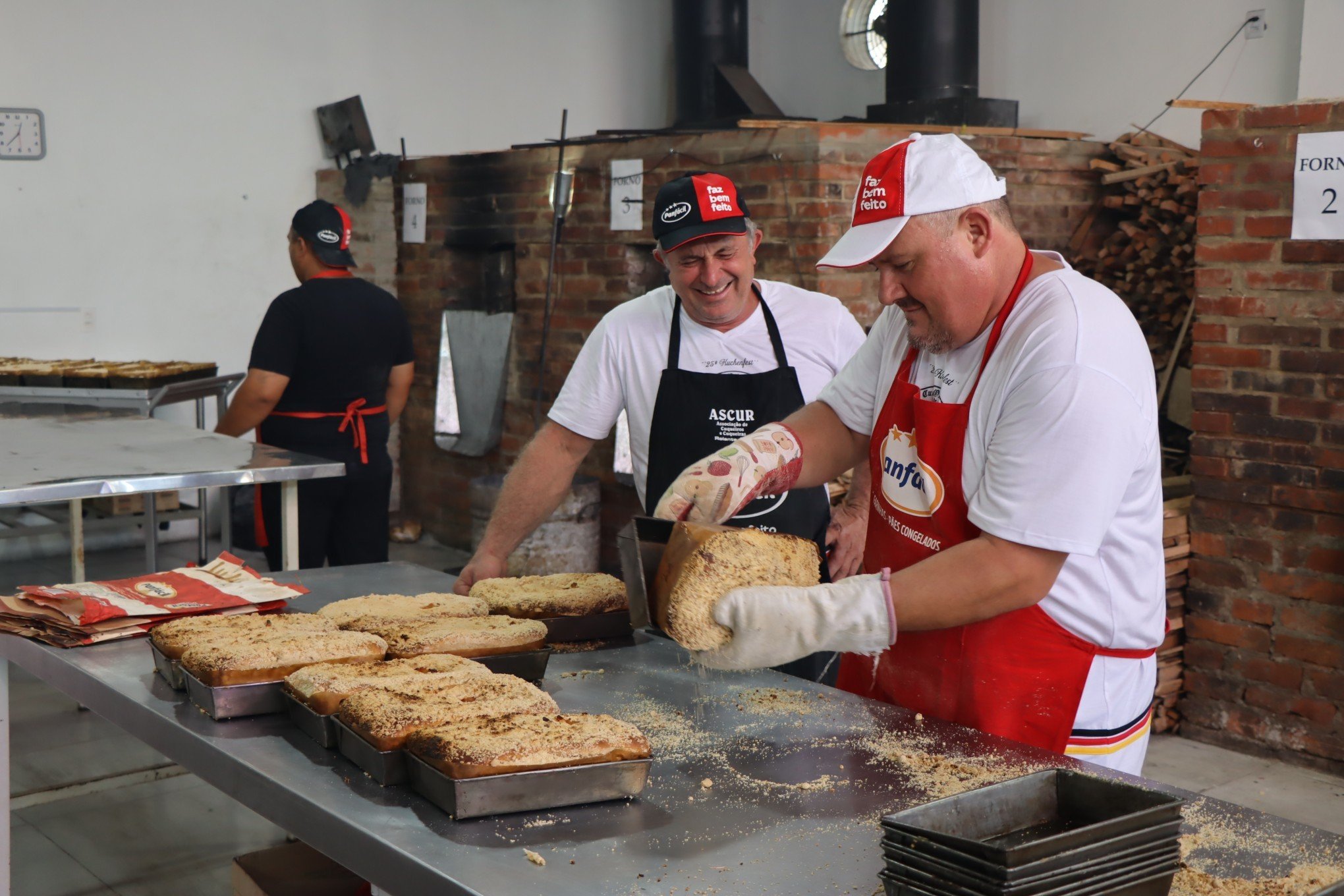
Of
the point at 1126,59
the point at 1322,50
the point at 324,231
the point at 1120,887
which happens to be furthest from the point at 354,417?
the point at 1322,50

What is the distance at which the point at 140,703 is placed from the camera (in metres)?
2.00

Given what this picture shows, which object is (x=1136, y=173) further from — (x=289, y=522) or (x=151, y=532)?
(x=151, y=532)

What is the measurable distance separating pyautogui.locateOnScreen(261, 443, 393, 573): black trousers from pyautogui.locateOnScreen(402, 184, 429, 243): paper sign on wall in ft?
9.20

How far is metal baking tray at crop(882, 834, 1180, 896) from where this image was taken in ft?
3.89

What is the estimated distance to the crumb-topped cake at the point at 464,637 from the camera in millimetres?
2129

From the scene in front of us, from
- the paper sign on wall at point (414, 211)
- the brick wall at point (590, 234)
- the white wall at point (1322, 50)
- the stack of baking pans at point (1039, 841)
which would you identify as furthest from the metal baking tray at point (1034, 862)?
the paper sign on wall at point (414, 211)

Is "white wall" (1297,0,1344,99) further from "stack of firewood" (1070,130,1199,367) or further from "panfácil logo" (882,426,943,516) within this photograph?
"panfácil logo" (882,426,943,516)

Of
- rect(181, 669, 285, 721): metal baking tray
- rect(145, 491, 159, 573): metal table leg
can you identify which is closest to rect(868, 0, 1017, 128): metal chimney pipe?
rect(145, 491, 159, 573): metal table leg

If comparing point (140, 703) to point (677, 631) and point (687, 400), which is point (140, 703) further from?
point (687, 400)

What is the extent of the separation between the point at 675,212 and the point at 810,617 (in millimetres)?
1331

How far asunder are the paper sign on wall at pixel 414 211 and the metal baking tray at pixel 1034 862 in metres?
6.33

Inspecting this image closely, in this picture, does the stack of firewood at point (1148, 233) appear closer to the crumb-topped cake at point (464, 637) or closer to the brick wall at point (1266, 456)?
the brick wall at point (1266, 456)

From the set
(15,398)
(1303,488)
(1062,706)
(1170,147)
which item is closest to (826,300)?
(1062,706)

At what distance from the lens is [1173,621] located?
4281 millimetres
